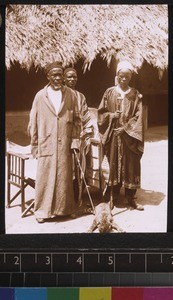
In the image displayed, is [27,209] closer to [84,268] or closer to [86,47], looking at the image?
[84,268]

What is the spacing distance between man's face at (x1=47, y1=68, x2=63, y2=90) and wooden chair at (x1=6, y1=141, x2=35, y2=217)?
140mm

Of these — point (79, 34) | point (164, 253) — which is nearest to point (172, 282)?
point (164, 253)

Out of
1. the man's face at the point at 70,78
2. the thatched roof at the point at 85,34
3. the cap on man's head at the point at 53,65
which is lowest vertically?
the man's face at the point at 70,78

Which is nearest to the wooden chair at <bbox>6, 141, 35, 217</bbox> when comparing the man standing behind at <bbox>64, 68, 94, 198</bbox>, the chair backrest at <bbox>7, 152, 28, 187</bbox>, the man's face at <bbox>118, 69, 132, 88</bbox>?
the chair backrest at <bbox>7, 152, 28, 187</bbox>

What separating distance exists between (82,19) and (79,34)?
0.10 feet

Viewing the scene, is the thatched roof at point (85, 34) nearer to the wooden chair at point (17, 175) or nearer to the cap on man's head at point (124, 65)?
the cap on man's head at point (124, 65)

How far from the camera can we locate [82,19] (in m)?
1.12

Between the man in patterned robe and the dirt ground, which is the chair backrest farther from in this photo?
the man in patterned robe

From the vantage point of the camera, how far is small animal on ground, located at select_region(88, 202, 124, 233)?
114cm

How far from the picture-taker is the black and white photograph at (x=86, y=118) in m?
1.12

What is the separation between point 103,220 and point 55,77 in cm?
30

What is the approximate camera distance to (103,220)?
114 centimetres

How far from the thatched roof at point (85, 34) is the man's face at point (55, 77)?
2 cm

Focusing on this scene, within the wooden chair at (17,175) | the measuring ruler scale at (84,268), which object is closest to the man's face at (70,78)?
the wooden chair at (17,175)
